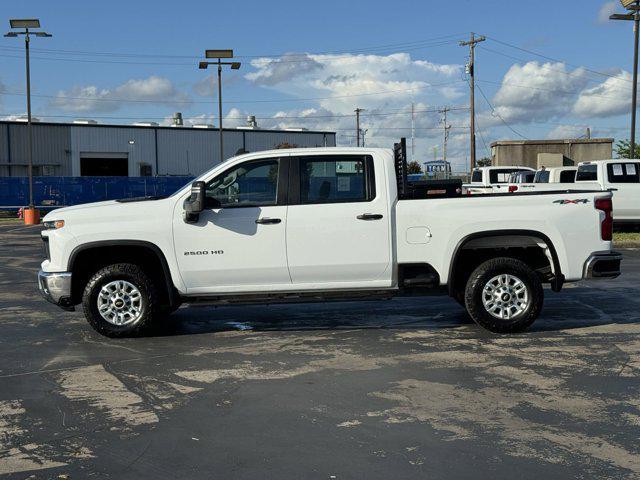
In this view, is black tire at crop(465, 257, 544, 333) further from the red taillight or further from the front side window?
the front side window

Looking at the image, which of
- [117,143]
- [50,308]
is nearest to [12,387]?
[50,308]

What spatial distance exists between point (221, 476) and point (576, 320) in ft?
19.8

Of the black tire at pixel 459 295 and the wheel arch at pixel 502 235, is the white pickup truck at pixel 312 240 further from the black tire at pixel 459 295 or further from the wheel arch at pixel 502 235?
the black tire at pixel 459 295

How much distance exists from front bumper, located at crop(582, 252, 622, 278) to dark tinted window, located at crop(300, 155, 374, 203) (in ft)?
8.19

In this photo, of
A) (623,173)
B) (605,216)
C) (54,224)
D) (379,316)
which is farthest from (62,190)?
(605,216)

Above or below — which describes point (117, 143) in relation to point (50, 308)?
above

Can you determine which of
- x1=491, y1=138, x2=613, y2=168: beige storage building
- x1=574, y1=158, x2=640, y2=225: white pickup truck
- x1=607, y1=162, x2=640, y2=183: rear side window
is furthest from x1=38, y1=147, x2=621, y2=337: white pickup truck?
x1=491, y1=138, x2=613, y2=168: beige storage building

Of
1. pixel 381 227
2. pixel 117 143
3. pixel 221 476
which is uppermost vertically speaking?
pixel 117 143

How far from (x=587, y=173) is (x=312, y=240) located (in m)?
15.4

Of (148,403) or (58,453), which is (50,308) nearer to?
(148,403)

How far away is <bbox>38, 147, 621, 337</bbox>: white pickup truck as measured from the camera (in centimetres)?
805

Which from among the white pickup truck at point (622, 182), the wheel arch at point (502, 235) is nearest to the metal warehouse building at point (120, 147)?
the white pickup truck at point (622, 182)

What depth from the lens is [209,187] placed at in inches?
319

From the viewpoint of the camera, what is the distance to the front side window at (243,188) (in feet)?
26.7
